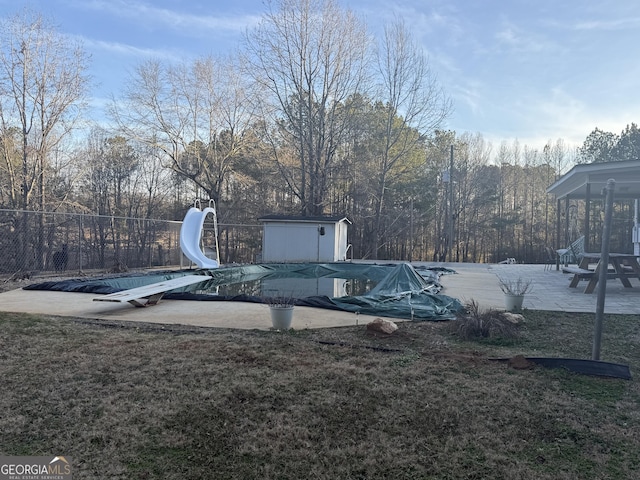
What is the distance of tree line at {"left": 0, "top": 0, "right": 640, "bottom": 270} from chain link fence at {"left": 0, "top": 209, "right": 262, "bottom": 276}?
2355 mm

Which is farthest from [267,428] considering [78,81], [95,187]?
[95,187]

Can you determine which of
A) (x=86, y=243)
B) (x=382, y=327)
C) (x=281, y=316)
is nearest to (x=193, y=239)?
(x=86, y=243)

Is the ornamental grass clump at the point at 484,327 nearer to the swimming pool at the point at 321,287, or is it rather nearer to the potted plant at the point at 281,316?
the swimming pool at the point at 321,287

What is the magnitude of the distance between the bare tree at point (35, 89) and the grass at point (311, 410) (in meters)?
13.7

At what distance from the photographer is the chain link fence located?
12094mm

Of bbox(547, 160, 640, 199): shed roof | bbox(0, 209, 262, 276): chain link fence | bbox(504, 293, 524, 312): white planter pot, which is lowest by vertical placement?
bbox(504, 293, 524, 312): white planter pot

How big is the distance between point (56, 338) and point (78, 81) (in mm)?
14831

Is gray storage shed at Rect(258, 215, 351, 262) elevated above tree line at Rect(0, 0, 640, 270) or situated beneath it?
situated beneath

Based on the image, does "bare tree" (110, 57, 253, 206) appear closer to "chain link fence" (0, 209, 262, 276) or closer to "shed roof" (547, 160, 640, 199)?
"chain link fence" (0, 209, 262, 276)

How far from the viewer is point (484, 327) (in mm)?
4516

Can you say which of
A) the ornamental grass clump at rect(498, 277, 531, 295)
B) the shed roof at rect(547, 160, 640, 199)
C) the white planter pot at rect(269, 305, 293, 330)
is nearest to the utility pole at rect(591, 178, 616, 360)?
the ornamental grass clump at rect(498, 277, 531, 295)

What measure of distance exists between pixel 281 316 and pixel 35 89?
15602 millimetres

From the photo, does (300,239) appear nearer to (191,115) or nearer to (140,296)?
(191,115)

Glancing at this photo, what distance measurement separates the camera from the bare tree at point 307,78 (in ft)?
64.3
